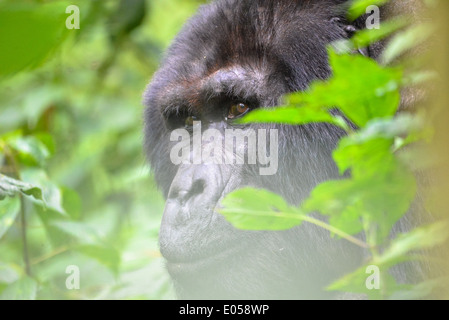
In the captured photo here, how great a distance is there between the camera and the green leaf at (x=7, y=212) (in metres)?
2.31

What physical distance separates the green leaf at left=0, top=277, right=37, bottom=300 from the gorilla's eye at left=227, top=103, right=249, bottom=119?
44.7 inches

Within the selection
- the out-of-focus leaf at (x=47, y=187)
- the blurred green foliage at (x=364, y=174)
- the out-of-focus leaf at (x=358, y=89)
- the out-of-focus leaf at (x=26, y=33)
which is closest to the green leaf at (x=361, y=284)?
the blurred green foliage at (x=364, y=174)

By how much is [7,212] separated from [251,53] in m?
1.24

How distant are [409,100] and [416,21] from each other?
307 millimetres

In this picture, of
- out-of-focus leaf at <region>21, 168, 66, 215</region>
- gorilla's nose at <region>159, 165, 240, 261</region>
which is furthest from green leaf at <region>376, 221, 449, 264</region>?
out-of-focus leaf at <region>21, 168, 66, 215</region>

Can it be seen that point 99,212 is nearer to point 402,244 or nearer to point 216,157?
point 216,157

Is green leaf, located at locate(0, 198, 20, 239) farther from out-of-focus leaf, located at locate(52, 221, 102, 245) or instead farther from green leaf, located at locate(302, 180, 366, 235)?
green leaf, located at locate(302, 180, 366, 235)

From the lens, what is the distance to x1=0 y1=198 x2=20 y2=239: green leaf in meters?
2.31

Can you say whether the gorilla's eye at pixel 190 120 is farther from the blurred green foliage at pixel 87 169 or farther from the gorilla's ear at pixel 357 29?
the gorilla's ear at pixel 357 29

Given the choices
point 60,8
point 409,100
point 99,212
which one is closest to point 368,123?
point 60,8

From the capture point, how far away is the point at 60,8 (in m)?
0.61

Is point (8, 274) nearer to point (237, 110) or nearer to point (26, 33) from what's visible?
point (237, 110)

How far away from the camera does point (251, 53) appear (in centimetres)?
262

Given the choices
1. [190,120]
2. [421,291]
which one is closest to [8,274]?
[190,120]
